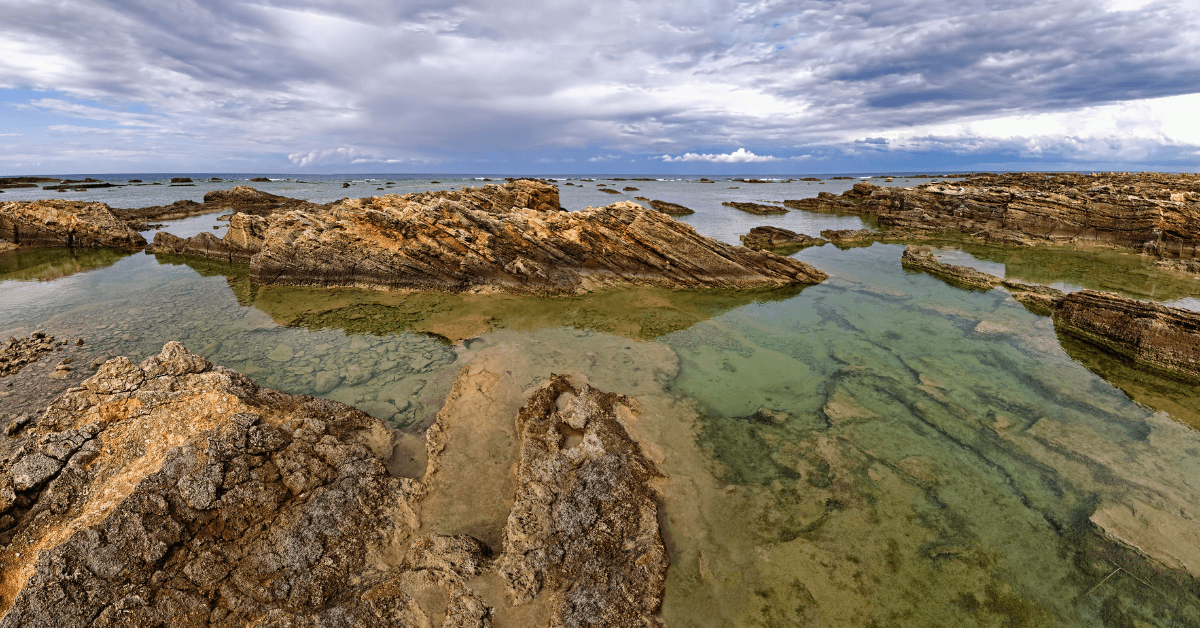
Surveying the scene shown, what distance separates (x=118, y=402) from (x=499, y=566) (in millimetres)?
7135

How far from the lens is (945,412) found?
38.4 feet

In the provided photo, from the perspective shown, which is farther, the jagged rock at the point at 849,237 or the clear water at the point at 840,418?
the jagged rock at the point at 849,237

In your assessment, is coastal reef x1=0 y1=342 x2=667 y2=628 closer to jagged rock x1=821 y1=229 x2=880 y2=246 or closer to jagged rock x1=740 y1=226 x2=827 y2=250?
jagged rock x1=740 y1=226 x2=827 y2=250

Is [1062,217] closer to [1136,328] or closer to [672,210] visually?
[1136,328]

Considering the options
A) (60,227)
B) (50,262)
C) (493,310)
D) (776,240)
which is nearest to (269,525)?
(493,310)

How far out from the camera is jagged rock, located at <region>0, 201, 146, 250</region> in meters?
30.8

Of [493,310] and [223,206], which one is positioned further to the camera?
[223,206]

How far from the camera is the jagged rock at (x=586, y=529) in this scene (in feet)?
19.7

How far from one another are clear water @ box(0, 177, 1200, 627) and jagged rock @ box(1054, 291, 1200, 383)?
3.01 ft

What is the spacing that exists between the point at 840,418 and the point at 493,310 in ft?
Answer: 46.2

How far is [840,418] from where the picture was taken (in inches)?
446

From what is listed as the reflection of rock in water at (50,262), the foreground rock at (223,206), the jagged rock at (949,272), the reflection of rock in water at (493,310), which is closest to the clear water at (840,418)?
the reflection of rock in water at (493,310)

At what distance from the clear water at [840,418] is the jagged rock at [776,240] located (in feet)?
43.6

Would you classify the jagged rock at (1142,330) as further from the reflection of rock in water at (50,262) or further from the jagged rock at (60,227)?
the jagged rock at (60,227)
